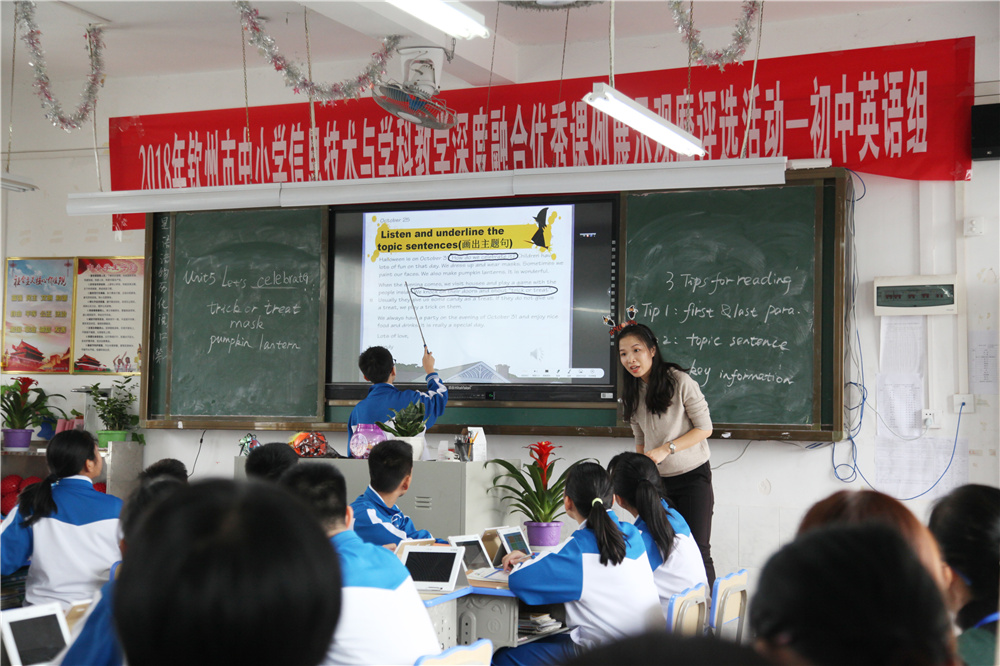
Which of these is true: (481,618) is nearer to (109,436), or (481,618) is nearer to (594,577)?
(594,577)

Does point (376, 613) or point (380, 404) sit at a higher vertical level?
point (380, 404)

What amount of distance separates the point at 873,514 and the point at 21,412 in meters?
6.32

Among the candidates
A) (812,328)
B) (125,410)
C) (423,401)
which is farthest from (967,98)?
(125,410)

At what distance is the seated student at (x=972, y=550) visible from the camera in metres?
1.50

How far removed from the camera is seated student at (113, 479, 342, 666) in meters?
0.62

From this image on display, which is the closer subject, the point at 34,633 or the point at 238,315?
the point at 34,633

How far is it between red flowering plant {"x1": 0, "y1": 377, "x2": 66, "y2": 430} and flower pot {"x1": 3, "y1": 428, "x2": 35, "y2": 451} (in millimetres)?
113

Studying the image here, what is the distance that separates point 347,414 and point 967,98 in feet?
12.9

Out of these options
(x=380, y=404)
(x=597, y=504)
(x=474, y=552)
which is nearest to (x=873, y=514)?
(x=597, y=504)

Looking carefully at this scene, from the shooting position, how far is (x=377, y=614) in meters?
1.74

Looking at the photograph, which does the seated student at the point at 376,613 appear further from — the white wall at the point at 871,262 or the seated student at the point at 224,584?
the white wall at the point at 871,262

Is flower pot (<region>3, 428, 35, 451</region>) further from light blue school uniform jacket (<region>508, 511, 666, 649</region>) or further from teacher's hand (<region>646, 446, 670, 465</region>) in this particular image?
light blue school uniform jacket (<region>508, 511, 666, 649</region>)

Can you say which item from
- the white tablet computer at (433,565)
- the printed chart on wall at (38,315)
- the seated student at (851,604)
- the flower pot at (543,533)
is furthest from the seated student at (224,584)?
the printed chart on wall at (38,315)

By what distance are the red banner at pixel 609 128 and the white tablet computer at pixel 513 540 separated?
2.32 metres
